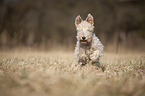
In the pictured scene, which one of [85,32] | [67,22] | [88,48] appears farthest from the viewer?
[67,22]

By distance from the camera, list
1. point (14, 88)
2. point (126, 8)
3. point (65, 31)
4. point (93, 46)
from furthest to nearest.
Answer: point (65, 31) → point (126, 8) → point (93, 46) → point (14, 88)

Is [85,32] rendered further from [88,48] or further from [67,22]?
[67,22]

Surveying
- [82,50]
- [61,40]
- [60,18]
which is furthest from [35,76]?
[60,18]

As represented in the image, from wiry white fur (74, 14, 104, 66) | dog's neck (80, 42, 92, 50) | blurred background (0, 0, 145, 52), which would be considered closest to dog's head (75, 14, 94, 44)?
wiry white fur (74, 14, 104, 66)

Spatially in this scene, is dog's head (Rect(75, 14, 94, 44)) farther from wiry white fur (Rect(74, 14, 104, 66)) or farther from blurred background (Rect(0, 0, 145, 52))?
blurred background (Rect(0, 0, 145, 52))

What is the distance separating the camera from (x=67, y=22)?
34.3ft

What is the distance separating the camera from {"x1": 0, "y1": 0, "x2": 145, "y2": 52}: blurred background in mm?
8724

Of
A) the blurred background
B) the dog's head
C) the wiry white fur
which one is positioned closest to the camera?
the dog's head

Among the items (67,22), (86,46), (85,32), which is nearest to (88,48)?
(86,46)

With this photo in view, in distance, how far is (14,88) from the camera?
138 cm

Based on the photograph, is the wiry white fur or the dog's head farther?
the wiry white fur

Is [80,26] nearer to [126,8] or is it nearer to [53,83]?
[53,83]

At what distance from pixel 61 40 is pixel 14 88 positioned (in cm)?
862

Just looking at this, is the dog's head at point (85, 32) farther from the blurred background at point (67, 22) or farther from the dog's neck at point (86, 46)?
the blurred background at point (67, 22)
